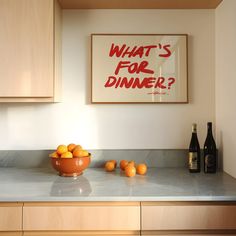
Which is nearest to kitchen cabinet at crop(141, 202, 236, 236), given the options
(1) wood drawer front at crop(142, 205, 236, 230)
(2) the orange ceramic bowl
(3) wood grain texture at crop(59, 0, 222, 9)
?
(1) wood drawer front at crop(142, 205, 236, 230)

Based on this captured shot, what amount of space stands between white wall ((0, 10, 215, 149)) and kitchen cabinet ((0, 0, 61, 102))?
31 cm

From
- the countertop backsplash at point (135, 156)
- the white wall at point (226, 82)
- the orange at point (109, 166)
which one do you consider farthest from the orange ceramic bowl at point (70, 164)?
the white wall at point (226, 82)

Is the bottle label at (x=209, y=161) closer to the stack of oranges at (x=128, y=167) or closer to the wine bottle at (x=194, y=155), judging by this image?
the wine bottle at (x=194, y=155)

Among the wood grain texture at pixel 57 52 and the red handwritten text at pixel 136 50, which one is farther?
the red handwritten text at pixel 136 50

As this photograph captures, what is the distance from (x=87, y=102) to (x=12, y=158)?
67 centimetres

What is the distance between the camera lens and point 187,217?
1.34 meters

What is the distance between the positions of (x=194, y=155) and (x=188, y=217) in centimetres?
60

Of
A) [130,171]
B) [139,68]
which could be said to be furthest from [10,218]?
[139,68]

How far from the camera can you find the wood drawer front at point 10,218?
1326mm

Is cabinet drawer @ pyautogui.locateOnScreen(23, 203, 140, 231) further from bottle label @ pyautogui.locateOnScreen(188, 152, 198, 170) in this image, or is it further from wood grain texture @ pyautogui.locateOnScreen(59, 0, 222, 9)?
wood grain texture @ pyautogui.locateOnScreen(59, 0, 222, 9)

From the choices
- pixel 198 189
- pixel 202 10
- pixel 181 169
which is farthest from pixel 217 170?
pixel 202 10

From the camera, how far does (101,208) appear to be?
4.40ft

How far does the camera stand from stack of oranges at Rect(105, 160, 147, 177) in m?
1.72

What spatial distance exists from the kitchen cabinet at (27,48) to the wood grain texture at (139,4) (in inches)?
10.4
